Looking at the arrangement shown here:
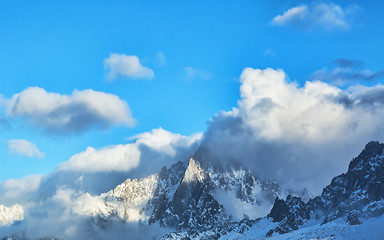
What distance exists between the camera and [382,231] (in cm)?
19850
